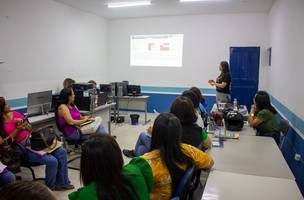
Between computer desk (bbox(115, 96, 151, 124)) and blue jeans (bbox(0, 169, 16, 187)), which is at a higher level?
computer desk (bbox(115, 96, 151, 124))

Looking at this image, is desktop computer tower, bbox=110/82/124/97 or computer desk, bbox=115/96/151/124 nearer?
desktop computer tower, bbox=110/82/124/97

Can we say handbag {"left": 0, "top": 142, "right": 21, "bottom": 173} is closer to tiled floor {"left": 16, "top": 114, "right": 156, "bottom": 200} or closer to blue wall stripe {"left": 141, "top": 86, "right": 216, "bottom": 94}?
tiled floor {"left": 16, "top": 114, "right": 156, "bottom": 200}

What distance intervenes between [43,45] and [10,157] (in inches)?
121

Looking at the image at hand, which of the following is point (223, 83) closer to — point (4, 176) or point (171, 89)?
point (171, 89)

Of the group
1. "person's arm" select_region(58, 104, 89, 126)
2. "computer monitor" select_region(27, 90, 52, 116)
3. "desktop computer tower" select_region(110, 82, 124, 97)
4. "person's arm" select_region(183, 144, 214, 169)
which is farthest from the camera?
"desktop computer tower" select_region(110, 82, 124, 97)

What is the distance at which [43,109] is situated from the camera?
170 inches

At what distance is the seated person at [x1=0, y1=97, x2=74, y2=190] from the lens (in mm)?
3100

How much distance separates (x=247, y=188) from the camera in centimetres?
179

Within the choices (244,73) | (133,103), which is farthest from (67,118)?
(244,73)

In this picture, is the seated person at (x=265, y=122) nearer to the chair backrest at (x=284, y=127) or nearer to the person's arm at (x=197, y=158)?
the chair backrest at (x=284, y=127)

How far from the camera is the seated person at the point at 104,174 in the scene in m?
1.24

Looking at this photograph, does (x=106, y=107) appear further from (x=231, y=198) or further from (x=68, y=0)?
(x=231, y=198)

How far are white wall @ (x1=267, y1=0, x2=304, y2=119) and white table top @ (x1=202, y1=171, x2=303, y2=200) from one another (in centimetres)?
151

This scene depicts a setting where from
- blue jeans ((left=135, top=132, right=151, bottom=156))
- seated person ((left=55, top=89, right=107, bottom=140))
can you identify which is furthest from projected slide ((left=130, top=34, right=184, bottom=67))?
blue jeans ((left=135, top=132, right=151, bottom=156))
